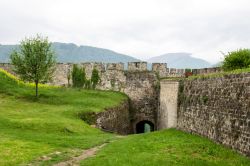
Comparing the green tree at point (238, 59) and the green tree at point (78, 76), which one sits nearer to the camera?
the green tree at point (238, 59)

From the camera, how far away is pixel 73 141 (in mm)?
23438

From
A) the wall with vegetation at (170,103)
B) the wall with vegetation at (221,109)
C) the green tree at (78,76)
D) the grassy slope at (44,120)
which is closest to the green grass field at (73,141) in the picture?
the grassy slope at (44,120)

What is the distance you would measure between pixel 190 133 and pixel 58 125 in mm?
9113

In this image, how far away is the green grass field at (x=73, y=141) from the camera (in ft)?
55.8

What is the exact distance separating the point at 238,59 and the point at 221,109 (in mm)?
7155

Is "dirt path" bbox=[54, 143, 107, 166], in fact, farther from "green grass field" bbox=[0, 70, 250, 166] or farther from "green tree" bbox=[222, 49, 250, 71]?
"green tree" bbox=[222, 49, 250, 71]

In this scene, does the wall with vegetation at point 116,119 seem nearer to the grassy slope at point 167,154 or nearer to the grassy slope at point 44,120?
the grassy slope at point 44,120

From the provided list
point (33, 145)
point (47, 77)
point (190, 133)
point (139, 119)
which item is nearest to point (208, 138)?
point (190, 133)

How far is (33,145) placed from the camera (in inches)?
830

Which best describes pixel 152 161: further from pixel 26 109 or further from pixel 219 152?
pixel 26 109

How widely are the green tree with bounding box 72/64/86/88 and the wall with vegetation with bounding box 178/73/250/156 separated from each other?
2526 cm

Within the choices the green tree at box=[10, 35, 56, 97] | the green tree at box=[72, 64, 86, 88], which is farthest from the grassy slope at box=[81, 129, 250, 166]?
the green tree at box=[72, 64, 86, 88]

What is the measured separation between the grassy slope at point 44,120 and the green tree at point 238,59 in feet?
30.3

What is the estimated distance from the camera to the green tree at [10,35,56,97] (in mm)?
39625
